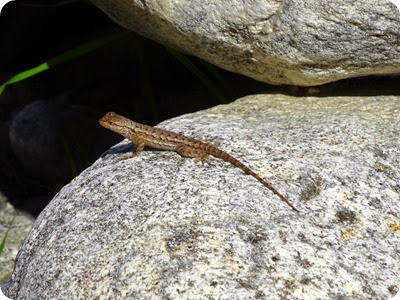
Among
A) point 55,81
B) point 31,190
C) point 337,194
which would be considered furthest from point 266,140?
point 55,81

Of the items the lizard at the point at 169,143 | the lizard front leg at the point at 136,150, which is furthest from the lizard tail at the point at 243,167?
the lizard front leg at the point at 136,150

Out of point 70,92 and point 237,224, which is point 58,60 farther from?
Result: point 237,224

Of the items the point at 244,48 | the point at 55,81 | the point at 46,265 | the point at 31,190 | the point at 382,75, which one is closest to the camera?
the point at 46,265

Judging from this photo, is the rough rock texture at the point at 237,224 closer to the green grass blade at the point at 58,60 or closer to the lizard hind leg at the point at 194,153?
the lizard hind leg at the point at 194,153

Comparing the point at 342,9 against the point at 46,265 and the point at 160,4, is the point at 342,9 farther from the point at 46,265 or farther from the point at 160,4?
the point at 46,265

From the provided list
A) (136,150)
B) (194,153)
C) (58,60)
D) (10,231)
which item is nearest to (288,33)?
(194,153)

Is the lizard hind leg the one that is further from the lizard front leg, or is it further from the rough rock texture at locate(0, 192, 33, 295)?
the rough rock texture at locate(0, 192, 33, 295)
